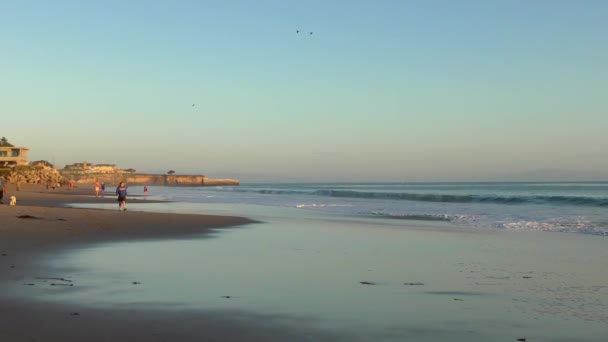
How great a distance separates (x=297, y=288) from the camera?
960 centimetres

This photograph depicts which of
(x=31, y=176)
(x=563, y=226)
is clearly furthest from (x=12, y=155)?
(x=563, y=226)

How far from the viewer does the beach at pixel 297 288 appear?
6.91 metres

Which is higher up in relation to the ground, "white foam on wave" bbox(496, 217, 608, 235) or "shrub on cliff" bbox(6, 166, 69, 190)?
"shrub on cliff" bbox(6, 166, 69, 190)

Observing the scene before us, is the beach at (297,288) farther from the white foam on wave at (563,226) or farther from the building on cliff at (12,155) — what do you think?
the building on cliff at (12,155)

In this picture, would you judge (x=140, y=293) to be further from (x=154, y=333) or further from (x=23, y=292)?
(x=154, y=333)

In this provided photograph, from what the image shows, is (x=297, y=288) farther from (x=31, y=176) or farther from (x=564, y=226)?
(x=31, y=176)

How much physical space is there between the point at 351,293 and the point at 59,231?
12.2 meters

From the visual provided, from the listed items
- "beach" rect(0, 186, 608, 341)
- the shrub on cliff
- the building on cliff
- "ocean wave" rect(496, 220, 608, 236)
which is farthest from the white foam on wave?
the building on cliff

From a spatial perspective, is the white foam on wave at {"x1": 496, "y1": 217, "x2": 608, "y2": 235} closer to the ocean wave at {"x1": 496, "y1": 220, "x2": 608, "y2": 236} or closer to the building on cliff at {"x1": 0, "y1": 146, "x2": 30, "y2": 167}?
the ocean wave at {"x1": 496, "y1": 220, "x2": 608, "y2": 236}

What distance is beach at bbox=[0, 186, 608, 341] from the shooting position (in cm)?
691

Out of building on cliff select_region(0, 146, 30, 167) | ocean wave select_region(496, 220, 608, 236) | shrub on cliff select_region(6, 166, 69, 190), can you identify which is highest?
building on cliff select_region(0, 146, 30, 167)

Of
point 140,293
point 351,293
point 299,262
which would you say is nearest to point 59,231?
point 299,262

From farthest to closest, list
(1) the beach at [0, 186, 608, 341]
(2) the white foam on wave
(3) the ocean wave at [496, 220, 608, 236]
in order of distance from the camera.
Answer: (2) the white foam on wave, (3) the ocean wave at [496, 220, 608, 236], (1) the beach at [0, 186, 608, 341]

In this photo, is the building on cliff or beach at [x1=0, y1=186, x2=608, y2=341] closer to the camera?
beach at [x1=0, y1=186, x2=608, y2=341]
